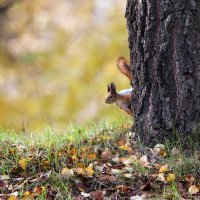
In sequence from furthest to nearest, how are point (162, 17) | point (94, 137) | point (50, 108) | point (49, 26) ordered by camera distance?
point (49, 26), point (50, 108), point (94, 137), point (162, 17)

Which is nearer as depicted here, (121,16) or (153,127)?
(153,127)

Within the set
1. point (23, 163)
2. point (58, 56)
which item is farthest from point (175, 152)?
point (58, 56)

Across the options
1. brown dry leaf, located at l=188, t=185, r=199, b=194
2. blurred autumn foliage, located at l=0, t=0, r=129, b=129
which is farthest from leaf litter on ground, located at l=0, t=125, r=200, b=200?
blurred autumn foliage, located at l=0, t=0, r=129, b=129

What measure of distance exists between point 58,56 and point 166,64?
7526 mm

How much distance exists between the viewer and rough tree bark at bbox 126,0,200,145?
383 centimetres

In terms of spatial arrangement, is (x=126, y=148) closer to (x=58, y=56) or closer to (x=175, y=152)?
(x=175, y=152)

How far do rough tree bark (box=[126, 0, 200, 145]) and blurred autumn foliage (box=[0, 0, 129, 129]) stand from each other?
563 centimetres

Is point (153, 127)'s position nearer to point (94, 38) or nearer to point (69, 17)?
point (94, 38)

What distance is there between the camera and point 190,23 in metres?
3.81

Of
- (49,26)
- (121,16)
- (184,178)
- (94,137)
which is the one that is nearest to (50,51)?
(49,26)

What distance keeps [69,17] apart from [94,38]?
1.25 meters

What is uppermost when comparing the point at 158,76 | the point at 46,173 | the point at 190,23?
the point at 190,23

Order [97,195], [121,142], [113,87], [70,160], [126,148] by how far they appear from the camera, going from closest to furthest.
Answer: [97,195], [70,160], [126,148], [121,142], [113,87]

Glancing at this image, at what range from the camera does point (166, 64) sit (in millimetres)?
3910
